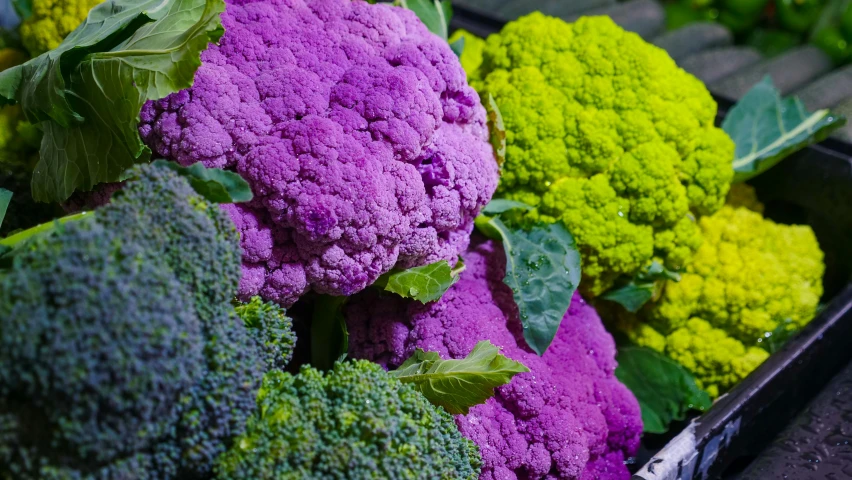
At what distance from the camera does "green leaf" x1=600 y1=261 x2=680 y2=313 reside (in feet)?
4.34

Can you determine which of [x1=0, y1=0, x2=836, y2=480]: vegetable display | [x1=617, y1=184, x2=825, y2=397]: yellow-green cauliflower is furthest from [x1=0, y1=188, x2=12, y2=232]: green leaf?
[x1=617, y1=184, x2=825, y2=397]: yellow-green cauliflower

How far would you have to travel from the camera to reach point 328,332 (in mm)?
1060

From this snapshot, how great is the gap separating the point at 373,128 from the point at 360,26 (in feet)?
0.75

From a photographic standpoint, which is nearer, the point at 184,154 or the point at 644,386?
the point at 184,154

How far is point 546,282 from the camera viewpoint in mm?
1125

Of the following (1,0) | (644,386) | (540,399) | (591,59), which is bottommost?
(644,386)

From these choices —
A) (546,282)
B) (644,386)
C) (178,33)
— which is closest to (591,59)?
(546,282)

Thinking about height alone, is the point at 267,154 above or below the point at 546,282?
A: above

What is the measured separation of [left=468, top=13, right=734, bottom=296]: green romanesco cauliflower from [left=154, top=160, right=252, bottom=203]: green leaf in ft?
2.02

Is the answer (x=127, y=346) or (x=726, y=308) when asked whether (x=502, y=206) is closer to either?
(x=726, y=308)

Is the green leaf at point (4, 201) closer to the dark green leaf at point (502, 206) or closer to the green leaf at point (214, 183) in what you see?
the green leaf at point (214, 183)

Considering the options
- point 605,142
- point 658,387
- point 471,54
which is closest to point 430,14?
point 471,54

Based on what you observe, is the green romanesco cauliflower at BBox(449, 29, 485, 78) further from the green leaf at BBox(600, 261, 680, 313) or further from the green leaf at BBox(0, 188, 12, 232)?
the green leaf at BBox(0, 188, 12, 232)

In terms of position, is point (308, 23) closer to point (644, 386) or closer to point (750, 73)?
point (644, 386)
